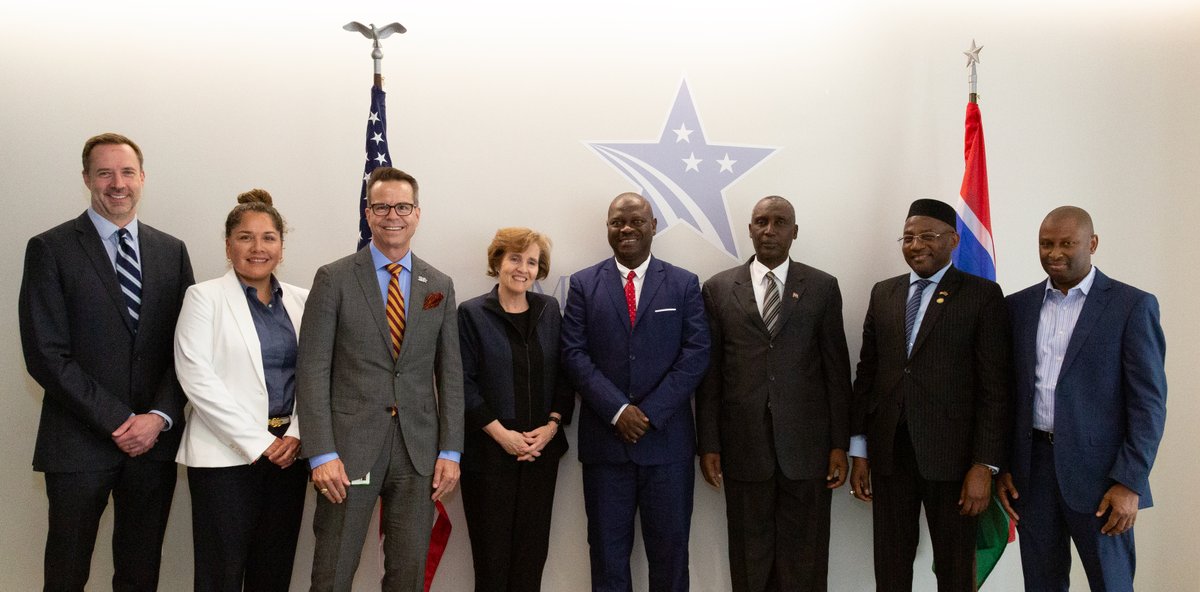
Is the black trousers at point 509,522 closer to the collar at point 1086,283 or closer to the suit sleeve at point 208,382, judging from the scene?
the suit sleeve at point 208,382

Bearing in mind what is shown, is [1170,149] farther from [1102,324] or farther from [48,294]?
[48,294]

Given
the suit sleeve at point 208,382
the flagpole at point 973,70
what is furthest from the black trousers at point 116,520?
the flagpole at point 973,70

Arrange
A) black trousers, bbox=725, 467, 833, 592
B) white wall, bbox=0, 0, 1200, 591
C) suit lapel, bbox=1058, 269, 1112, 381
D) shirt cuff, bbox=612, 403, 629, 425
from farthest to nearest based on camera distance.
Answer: white wall, bbox=0, 0, 1200, 591
black trousers, bbox=725, 467, 833, 592
shirt cuff, bbox=612, 403, 629, 425
suit lapel, bbox=1058, 269, 1112, 381

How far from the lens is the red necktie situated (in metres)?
3.55

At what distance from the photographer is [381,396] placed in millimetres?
2967

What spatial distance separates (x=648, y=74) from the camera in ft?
13.6

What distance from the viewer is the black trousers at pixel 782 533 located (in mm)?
3465

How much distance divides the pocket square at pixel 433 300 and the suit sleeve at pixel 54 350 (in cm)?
126

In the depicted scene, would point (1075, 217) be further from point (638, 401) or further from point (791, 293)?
point (638, 401)

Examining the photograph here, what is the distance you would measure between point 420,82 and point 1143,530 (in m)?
4.64

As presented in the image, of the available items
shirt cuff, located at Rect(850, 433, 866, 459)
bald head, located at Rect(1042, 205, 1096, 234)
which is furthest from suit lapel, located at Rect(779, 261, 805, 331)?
bald head, located at Rect(1042, 205, 1096, 234)

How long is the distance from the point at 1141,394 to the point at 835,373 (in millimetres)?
1150

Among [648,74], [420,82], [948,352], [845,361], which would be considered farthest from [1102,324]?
[420,82]

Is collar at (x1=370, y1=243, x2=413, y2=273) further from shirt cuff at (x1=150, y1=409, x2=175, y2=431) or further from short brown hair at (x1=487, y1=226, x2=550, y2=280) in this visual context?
shirt cuff at (x1=150, y1=409, x2=175, y2=431)
